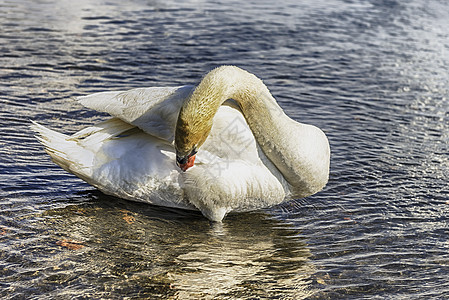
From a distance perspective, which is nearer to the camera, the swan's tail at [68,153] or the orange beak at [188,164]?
the orange beak at [188,164]

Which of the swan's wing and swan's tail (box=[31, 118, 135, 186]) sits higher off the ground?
the swan's wing

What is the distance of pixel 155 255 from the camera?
5301 mm

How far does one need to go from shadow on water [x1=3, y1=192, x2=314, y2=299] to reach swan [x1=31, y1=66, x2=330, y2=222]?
232mm

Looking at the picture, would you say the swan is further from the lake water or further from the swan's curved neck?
the lake water

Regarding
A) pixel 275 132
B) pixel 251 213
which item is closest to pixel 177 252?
pixel 251 213

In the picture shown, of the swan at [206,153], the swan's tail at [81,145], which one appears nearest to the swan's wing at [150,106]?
the swan at [206,153]

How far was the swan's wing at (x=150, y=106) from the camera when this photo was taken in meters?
5.71

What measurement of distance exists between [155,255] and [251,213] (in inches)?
57.7

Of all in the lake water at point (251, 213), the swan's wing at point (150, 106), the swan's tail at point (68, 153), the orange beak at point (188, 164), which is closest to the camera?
the lake water at point (251, 213)

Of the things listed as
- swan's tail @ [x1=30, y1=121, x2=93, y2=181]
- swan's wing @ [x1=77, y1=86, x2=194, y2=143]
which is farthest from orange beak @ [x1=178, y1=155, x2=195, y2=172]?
swan's tail @ [x1=30, y1=121, x2=93, y2=181]

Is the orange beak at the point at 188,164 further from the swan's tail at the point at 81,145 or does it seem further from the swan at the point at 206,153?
the swan's tail at the point at 81,145

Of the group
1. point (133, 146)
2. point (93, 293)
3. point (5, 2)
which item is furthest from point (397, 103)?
point (5, 2)

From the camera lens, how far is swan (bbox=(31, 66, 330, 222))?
5801mm

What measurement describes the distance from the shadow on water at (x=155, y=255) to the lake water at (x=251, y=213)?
0.02 m
